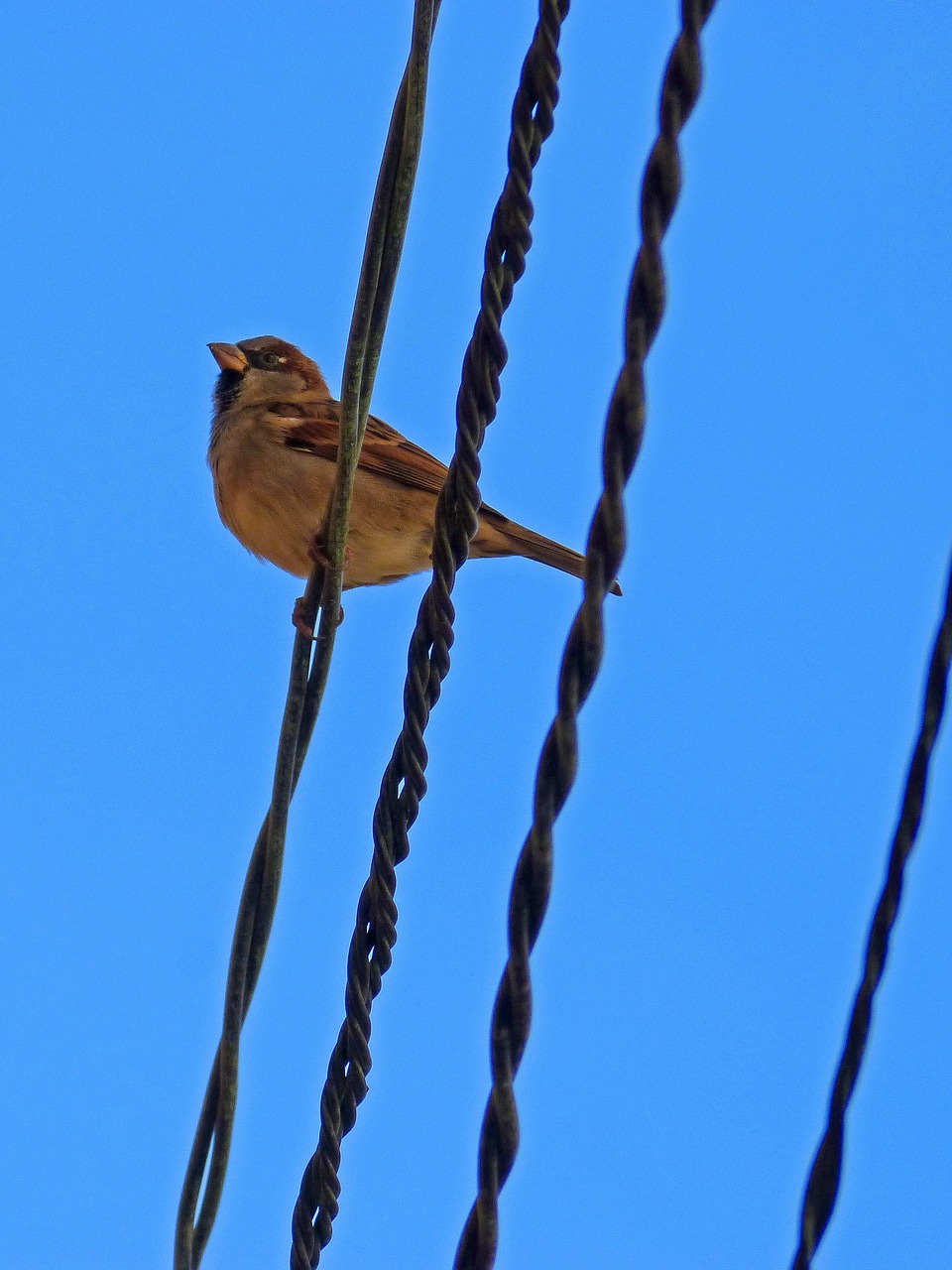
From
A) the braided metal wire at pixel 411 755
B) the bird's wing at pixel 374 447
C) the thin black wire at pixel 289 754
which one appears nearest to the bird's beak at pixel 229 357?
the bird's wing at pixel 374 447

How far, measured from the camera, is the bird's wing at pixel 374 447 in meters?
5.78

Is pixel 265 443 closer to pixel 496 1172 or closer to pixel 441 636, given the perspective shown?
pixel 441 636

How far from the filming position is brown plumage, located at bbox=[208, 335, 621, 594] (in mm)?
5677

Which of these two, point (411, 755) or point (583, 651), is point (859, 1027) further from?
point (411, 755)

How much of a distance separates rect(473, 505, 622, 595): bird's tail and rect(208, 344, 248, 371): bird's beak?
5.16 feet

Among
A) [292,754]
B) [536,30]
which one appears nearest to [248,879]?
[292,754]

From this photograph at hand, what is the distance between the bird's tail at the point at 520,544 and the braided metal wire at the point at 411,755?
10.5 feet

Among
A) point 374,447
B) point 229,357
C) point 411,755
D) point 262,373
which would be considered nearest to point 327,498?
point 374,447

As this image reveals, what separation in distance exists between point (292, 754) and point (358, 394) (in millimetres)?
738

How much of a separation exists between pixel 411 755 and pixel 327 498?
3.20 m

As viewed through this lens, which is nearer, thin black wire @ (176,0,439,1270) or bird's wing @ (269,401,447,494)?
thin black wire @ (176,0,439,1270)

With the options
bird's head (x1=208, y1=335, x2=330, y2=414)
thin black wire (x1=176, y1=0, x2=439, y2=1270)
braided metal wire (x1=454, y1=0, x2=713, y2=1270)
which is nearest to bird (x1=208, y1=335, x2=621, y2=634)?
bird's head (x1=208, y1=335, x2=330, y2=414)

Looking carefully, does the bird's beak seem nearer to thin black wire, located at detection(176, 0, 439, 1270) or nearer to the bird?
the bird

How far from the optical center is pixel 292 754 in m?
2.89
